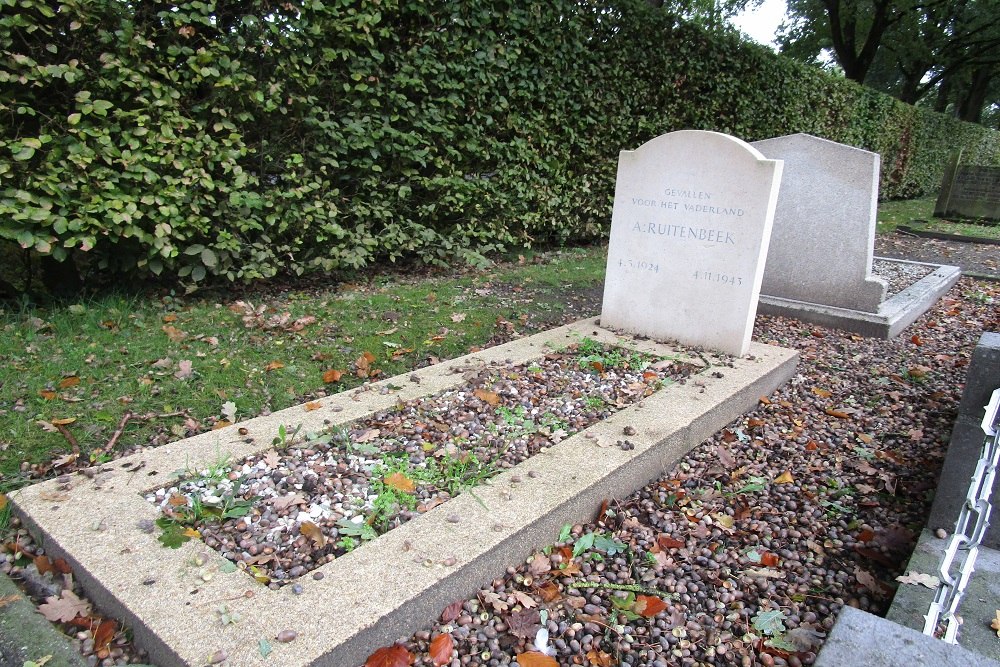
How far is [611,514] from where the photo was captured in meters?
2.73

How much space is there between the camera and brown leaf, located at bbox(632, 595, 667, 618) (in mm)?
2174

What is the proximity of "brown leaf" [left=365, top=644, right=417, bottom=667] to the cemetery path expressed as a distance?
30.3 ft

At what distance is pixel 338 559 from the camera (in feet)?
6.86

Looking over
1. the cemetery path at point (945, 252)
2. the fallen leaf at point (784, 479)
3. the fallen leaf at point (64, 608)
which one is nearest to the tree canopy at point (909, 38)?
the cemetery path at point (945, 252)

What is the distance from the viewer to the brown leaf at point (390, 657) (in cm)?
182

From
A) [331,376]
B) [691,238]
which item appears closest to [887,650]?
[331,376]

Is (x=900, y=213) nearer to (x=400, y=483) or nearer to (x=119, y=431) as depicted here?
(x=400, y=483)

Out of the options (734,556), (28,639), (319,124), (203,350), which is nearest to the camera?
(28,639)

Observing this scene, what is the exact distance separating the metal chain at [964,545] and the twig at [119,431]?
11.1ft

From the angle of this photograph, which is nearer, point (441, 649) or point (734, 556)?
point (441, 649)

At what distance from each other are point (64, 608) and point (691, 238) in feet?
13.4

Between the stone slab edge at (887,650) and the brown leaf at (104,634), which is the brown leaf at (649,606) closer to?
the stone slab edge at (887,650)

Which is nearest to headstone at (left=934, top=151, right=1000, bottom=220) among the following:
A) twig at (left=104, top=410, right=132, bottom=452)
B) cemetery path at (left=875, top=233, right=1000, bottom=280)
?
cemetery path at (left=875, top=233, right=1000, bottom=280)

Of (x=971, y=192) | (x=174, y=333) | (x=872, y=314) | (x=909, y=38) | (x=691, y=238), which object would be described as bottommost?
(x=174, y=333)
